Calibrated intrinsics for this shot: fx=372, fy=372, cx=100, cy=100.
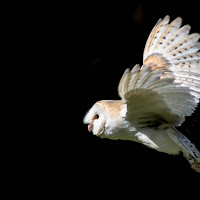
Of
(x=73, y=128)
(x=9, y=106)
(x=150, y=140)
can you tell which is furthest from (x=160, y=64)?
(x=9, y=106)

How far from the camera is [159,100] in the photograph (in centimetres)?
176

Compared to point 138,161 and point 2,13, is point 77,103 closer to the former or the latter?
point 138,161

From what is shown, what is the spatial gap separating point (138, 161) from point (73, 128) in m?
0.65

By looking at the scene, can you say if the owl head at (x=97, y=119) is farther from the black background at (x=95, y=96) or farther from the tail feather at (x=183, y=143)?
the black background at (x=95, y=96)

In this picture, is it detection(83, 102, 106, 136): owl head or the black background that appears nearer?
detection(83, 102, 106, 136): owl head

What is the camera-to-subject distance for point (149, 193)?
3.36m

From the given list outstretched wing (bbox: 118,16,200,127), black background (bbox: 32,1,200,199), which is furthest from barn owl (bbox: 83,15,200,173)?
black background (bbox: 32,1,200,199)

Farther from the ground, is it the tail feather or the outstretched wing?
the outstretched wing

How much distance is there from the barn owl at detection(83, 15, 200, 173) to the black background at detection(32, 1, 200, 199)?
93 centimetres

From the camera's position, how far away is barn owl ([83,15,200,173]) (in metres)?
1.62

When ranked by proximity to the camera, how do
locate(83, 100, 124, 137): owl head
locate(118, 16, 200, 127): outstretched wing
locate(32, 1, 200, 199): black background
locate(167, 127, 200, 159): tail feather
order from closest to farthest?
locate(118, 16, 200, 127): outstretched wing < locate(167, 127, 200, 159): tail feather < locate(83, 100, 124, 137): owl head < locate(32, 1, 200, 199): black background

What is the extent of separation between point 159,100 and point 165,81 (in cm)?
20

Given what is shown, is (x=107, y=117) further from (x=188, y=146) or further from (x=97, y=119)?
(x=188, y=146)

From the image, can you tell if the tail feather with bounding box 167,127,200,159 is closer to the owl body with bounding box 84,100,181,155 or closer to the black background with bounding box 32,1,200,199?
the owl body with bounding box 84,100,181,155
